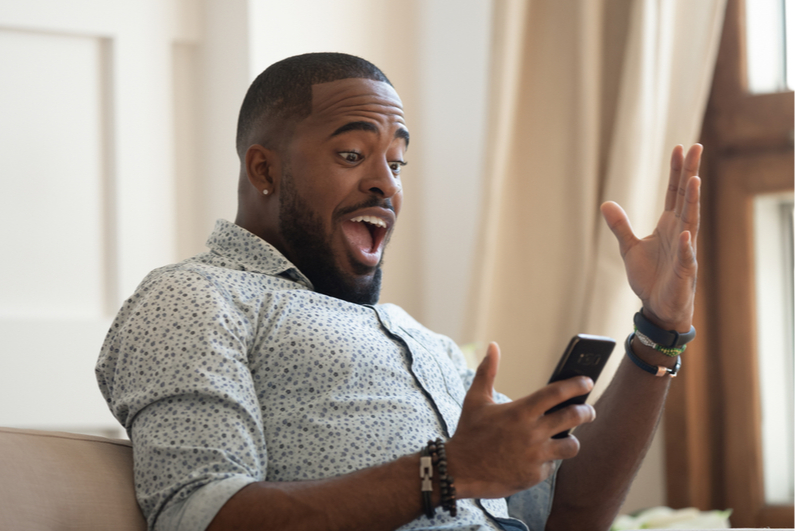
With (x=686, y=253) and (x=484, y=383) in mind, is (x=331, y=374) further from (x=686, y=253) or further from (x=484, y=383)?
(x=686, y=253)

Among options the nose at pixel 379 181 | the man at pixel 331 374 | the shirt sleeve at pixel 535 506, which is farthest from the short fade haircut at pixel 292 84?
the shirt sleeve at pixel 535 506

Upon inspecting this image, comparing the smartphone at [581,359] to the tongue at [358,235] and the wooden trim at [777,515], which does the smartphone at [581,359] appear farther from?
the wooden trim at [777,515]

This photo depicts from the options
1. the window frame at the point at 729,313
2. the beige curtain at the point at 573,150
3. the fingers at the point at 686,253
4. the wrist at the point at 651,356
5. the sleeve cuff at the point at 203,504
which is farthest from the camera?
the window frame at the point at 729,313

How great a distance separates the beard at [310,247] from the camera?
1.29 metres

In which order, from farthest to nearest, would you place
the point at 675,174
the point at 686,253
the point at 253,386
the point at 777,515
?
the point at 777,515 < the point at 675,174 < the point at 686,253 < the point at 253,386

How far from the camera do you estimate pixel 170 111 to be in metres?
2.24

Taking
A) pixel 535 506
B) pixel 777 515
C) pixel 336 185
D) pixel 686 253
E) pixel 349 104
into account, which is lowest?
pixel 777 515

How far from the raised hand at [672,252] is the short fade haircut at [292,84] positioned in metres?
0.47

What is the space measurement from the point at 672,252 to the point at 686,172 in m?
0.12

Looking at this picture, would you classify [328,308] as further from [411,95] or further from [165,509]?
[411,95]

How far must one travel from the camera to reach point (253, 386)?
1034mm

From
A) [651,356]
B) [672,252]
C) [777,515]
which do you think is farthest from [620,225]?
[777,515]

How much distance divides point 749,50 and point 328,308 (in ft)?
5.12

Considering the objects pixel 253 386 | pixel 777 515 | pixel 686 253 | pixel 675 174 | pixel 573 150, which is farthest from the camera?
pixel 573 150
